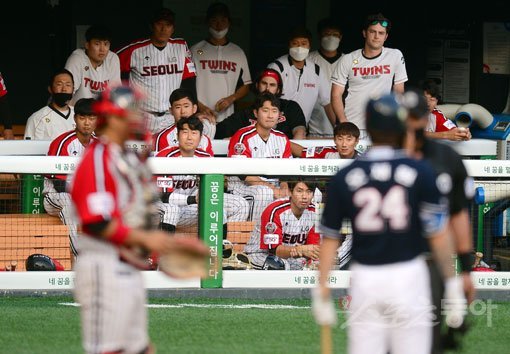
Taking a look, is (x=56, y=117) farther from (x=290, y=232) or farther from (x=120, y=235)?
(x=120, y=235)

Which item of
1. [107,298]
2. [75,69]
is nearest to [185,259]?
[107,298]

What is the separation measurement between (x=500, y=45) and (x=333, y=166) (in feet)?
15.4

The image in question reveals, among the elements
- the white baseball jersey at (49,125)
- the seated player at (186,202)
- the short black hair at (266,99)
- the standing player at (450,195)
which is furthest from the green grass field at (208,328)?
the white baseball jersey at (49,125)

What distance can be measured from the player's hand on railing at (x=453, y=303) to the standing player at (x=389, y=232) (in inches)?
18.8

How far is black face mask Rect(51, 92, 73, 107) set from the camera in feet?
35.6

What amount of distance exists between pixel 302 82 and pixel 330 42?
0.58 meters

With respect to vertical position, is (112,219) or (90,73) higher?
(90,73)

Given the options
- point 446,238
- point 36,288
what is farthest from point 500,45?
point 446,238

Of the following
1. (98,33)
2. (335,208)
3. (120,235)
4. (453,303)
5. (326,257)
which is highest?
(98,33)

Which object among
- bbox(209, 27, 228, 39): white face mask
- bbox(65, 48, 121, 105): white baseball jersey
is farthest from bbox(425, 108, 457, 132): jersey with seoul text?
bbox(65, 48, 121, 105): white baseball jersey

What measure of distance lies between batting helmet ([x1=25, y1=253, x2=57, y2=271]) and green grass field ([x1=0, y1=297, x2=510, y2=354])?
8.9 inches

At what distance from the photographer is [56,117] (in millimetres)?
10930

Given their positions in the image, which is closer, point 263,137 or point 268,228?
point 268,228

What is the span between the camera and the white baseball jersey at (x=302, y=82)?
1184cm
